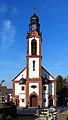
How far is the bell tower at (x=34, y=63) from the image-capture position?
41188 mm

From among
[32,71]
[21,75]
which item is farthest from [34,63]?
[21,75]

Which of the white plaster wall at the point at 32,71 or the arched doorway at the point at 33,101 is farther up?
the white plaster wall at the point at 32,71

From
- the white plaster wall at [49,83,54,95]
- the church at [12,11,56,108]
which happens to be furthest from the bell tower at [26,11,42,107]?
the white plaster wall at [49,83,54,95]

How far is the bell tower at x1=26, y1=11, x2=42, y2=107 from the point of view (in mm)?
41188

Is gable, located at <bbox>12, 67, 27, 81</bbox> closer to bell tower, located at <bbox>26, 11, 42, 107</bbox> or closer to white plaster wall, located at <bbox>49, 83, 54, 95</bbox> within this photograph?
bell tower, located at <bbox>26, 11, 42, 107</bbox>

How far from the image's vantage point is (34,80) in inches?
1631

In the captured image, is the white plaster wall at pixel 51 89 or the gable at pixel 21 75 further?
the gable at pixel 21 75

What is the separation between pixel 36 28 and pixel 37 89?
52.6 ft

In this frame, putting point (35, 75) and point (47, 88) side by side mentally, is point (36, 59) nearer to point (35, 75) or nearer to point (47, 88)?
point (35, 75)

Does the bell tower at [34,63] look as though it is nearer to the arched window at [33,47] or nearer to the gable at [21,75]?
the arched window at [33,47]

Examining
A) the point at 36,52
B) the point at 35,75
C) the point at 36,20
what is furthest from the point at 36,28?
the point at 35,75

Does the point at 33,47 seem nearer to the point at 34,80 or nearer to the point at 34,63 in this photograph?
the point at 34,63

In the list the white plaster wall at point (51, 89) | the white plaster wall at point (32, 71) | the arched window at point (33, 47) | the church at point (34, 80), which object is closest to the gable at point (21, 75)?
the church at point (34, 80)

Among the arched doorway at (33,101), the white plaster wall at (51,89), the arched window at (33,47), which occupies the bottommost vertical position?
the arched doorway at (33,101)
